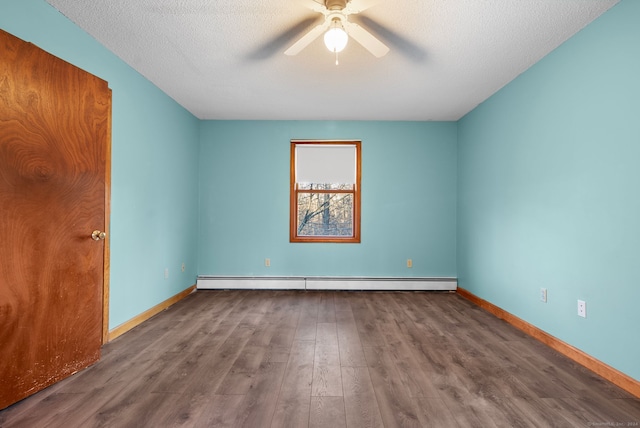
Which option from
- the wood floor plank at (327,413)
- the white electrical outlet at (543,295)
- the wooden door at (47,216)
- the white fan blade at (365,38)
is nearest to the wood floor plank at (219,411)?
the wood floor plank at (327,413)

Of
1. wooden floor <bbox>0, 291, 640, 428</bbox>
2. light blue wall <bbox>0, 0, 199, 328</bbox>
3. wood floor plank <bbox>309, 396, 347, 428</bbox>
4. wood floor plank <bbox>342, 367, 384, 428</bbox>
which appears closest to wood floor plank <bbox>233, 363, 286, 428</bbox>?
wooden floor <bbox>0, 291, 640, 428</bbox>

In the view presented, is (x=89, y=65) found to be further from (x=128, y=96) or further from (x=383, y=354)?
(x=383, y=354)

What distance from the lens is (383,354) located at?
97.7 inches

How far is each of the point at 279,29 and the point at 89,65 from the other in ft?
5.01

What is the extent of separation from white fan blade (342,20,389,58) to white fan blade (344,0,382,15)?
77 mm

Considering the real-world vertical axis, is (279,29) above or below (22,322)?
above

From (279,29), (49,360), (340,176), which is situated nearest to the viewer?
(49,360)

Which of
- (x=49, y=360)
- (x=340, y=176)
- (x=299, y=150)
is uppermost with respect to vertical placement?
(x=299, y=150)

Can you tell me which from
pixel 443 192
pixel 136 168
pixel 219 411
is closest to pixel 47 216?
pixel 136 168

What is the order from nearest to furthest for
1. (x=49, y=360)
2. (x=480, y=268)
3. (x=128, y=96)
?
(x=49, y=360)
(x=128, y=96)
(x=480, y=268)

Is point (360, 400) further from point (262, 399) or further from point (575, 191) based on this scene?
point (575, 191)

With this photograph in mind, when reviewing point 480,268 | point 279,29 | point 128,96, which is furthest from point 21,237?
point 480,268

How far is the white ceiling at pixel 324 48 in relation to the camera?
221 centimetres

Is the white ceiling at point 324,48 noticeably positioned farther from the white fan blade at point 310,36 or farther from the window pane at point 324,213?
the window pane at point 324,213
